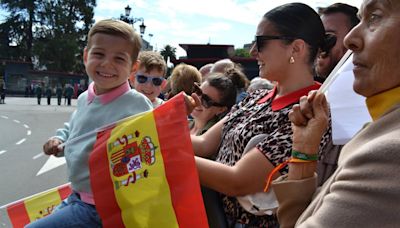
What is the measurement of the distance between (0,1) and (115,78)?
62.5 metres

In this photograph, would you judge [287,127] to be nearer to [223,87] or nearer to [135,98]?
[135,98]

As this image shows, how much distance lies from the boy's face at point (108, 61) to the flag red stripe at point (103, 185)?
32cm

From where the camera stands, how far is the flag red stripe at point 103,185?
76.7 inches

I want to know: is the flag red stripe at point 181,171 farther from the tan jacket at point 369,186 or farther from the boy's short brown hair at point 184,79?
the boy's short brown hair at point 184,79

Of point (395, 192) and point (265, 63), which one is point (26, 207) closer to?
point (265, 63)

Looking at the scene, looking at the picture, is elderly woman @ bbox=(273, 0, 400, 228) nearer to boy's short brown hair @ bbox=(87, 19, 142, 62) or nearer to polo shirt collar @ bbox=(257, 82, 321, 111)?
polo shirt collar @ bbox=(257, 82, 321, 111)

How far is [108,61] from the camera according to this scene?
2227 millimetres

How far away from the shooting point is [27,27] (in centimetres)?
5844

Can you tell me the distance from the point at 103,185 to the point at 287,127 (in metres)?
0.88

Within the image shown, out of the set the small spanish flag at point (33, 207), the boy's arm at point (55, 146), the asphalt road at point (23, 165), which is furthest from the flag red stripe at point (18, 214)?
the asphalt road at point (23, 165)

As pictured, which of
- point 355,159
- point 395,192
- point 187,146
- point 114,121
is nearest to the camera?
point 395,192

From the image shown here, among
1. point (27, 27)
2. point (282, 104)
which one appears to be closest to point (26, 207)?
point (282, 104)

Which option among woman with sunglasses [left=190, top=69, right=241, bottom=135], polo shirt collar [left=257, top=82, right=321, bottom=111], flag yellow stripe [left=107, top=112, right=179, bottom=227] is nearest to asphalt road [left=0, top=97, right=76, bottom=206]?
woman with sunglasses [left=190, top=69, right=241, bottom=135]

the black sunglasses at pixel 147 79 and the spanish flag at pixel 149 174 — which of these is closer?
the spanish flag at pixel 149 174
